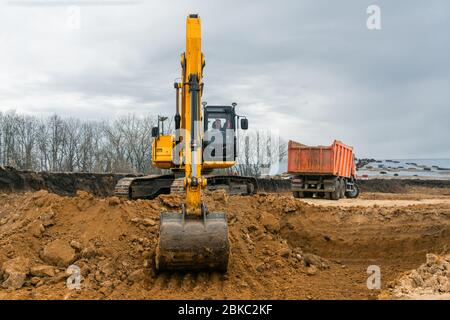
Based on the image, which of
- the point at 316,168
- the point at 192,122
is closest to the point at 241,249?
the point at 192,122

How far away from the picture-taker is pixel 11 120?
2016 inches

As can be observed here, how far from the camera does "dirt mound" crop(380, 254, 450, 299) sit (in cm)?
835

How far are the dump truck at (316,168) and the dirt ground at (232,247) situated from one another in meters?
8.99

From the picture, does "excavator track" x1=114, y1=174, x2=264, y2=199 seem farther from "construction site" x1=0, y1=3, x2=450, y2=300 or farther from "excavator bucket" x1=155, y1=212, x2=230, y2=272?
"excavator bucket" x1=155, y1=212, x2=230, y2=272

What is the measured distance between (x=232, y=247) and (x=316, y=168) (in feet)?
45.5

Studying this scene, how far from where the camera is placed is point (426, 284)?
9266 millimetres

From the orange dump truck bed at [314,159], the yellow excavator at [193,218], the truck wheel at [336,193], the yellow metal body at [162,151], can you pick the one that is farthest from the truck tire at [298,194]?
the yellow excavator at [193,218]

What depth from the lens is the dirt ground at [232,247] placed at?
9.20 meters

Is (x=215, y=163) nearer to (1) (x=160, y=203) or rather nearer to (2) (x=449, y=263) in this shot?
(1) (x=160, y=203)

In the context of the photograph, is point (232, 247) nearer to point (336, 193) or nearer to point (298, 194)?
point (336, 193)

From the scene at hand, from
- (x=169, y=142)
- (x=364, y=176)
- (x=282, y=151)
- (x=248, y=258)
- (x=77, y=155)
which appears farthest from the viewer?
(x=282, y=151)

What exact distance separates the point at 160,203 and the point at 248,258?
8.25 feet

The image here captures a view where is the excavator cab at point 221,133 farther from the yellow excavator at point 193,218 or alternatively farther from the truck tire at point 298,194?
the truck tire at point 298,194

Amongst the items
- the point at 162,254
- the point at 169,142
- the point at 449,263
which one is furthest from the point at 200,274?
the point at 169,142
